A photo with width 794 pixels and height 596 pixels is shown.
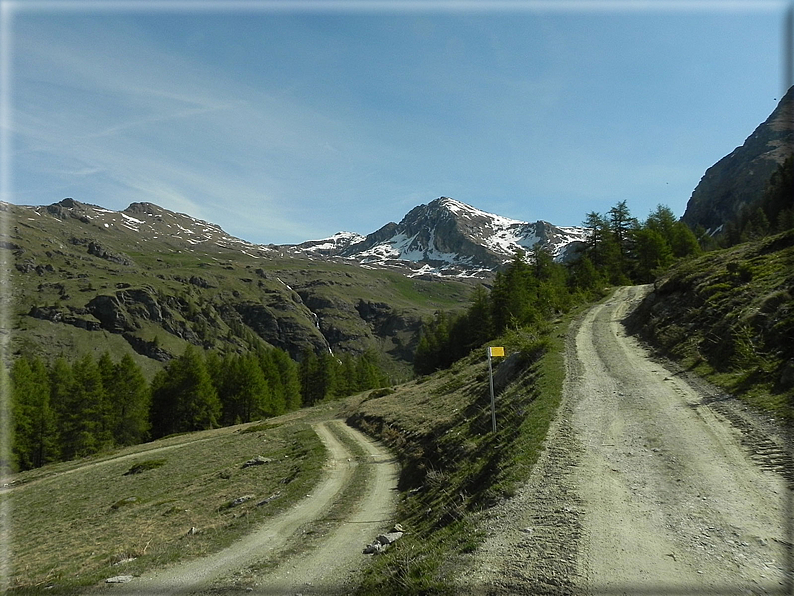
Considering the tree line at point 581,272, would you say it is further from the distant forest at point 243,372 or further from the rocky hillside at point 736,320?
the rocky hillside at point 736,320

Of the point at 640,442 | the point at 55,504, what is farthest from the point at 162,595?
the point at 55,504

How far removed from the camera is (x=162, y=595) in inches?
418

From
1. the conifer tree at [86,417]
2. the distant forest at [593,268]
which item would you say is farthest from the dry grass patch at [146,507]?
the distant forest at [593,268]

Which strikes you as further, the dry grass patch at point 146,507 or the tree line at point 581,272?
the tree line at point 581,272

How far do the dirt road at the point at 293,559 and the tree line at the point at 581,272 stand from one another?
106 ft

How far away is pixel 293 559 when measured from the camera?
12273mm

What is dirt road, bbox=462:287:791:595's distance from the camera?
6.67 m

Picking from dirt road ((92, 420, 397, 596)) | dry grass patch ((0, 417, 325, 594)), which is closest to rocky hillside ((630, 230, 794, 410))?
dirt road ((92, 420, 397, 596))

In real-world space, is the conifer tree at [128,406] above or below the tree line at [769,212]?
below

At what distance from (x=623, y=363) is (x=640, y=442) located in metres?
10.8

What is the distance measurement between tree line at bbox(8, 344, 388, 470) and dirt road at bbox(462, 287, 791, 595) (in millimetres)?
58579

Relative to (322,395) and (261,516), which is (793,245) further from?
(322,395)

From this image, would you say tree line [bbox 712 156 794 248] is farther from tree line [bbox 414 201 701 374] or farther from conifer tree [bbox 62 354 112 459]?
conifer tree [bbox 62 354 112 459]

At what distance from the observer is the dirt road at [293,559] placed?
10633mm
